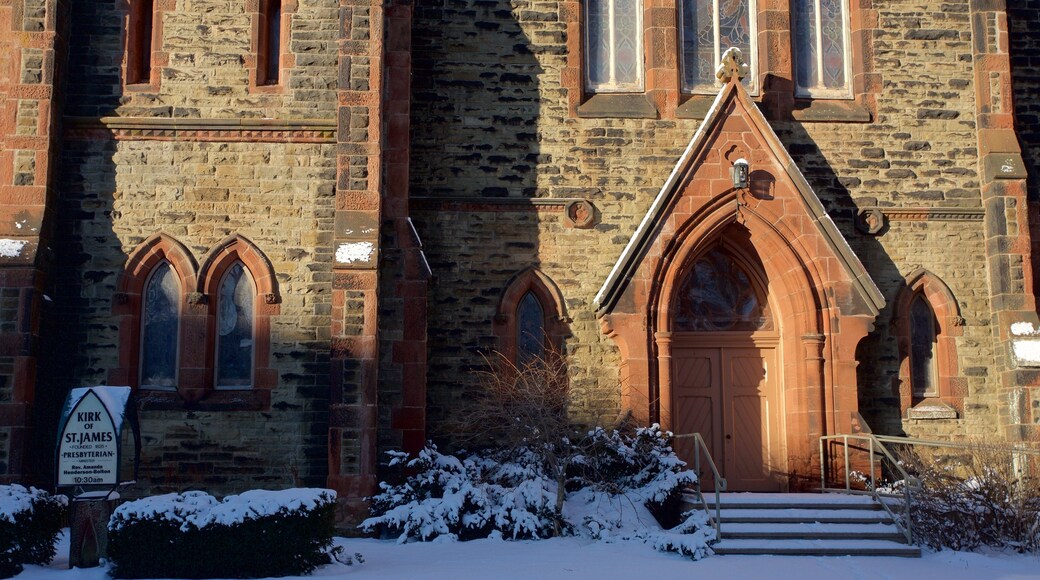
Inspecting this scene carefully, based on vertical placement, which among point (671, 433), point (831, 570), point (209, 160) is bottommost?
point (831, 570)

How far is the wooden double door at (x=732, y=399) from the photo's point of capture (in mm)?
15609

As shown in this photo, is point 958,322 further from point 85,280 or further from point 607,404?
point 85,280

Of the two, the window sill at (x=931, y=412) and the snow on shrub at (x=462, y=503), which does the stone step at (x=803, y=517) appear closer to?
the snow on shrub at (x=462, y=503)

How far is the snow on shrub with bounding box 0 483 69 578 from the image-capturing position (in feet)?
33.3

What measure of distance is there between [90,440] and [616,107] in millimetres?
8779

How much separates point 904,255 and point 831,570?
6.64m

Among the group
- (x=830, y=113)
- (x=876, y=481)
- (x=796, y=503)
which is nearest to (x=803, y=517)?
(x=796, y=503)

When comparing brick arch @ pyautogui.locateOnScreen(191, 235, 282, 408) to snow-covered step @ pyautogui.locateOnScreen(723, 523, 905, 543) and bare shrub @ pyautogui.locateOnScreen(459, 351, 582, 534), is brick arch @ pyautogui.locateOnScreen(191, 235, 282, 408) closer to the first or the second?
bare shrub @ pyautogui.locateOnScreen(459, 351, 582, 534)

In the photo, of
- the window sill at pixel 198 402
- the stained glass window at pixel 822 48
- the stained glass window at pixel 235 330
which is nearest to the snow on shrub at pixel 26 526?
the window sill at pixel 198 402

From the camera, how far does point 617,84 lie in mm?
16359

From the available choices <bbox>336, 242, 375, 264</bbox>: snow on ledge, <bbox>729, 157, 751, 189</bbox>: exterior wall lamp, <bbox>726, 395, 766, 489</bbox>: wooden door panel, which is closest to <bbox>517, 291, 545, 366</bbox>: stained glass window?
<bbox>336, 242, 375, 264</bbox>: snow on ledge

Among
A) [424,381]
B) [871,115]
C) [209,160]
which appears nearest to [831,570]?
[424,381]

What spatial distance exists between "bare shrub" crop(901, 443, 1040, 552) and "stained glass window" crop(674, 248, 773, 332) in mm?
4112

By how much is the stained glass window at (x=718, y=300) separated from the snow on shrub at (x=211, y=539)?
7.46 meters
